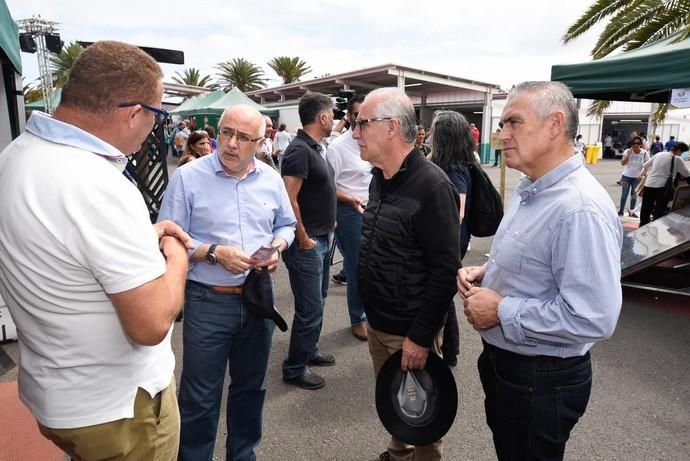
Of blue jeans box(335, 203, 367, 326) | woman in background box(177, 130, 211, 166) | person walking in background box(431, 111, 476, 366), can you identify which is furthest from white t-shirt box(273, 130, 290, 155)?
person walking in background box(431, 111, 476, 366)

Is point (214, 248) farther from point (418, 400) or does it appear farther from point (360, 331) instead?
point (360, 331)

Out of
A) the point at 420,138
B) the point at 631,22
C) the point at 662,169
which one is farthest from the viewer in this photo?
the point at 631,22

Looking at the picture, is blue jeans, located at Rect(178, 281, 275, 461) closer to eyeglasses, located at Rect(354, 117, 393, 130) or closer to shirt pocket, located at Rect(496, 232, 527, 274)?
eyeglasses, located at Rect(354, 117, 393, 130)

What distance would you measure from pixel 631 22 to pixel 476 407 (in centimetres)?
992

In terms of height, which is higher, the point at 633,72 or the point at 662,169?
the point at 633,72

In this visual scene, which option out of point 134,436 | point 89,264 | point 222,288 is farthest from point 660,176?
point 89,264

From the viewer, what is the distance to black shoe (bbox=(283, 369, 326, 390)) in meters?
3.48

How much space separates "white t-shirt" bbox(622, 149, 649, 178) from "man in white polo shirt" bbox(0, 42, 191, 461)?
465 inches

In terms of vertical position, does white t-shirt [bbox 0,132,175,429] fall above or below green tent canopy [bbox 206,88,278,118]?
below

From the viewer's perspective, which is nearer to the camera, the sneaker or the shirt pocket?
the shirt pocket

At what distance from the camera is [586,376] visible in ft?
5.56

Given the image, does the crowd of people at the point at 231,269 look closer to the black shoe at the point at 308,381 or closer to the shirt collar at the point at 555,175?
the shirt collar at the point at 555,175

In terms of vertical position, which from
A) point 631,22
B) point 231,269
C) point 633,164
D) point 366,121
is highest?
point 631,22

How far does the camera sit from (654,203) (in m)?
9.00
